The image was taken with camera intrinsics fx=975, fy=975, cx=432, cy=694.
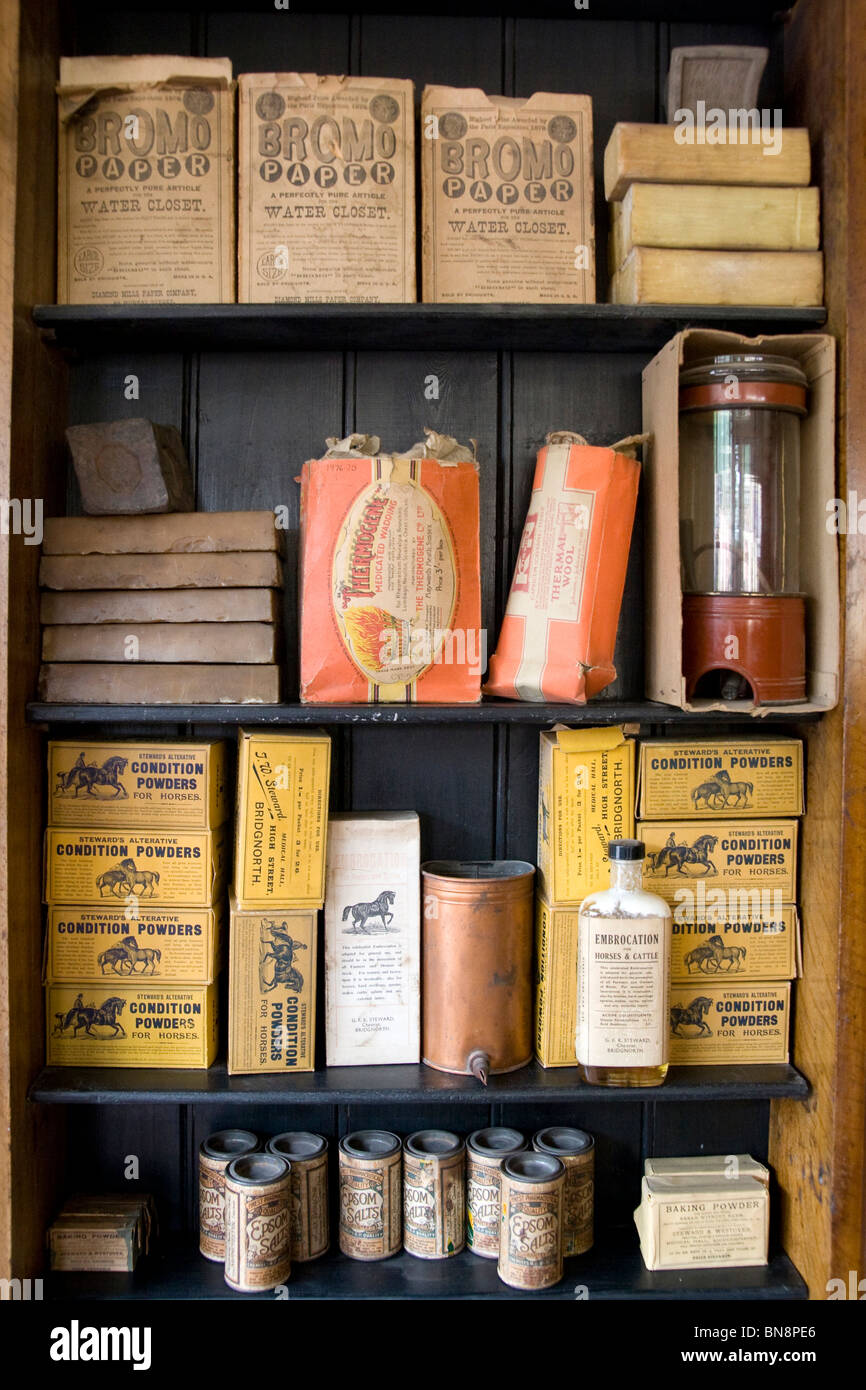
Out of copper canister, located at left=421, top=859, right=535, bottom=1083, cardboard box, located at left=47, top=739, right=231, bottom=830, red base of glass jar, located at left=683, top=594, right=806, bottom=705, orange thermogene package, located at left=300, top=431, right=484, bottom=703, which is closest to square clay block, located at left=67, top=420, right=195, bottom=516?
orange thermogene package, located at left=300, top=431, right=484, bottom=703

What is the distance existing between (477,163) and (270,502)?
61 centimetres

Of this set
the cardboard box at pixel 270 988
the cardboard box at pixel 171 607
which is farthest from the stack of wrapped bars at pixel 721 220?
the cardboard box at pixel 270 988

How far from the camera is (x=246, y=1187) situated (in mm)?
1375

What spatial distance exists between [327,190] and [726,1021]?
54.9 inches

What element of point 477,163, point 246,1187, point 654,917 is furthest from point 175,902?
point 477,163

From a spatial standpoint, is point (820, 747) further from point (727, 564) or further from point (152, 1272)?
point (152, 1272)

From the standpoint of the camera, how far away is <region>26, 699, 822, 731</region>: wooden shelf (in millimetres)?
1365

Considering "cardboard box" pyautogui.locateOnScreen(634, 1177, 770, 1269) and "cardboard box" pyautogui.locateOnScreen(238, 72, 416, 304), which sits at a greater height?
"cardboard box" pyautogui.locateOnScreen(238, 72, 416, 304)

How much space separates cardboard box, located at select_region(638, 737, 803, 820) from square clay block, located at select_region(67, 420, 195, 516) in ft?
2.68

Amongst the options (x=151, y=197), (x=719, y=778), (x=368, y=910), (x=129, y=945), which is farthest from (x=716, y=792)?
(x=151, y=197)

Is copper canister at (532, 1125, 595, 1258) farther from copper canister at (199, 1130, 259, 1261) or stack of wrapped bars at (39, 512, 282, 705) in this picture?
stack of wrapped bars at (39, 512, 282, 705)

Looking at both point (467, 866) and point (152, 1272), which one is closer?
point (152, 1272)

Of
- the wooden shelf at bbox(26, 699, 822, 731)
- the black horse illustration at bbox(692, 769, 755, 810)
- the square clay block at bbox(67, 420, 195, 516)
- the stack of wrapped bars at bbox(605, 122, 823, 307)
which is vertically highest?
the stack of wrapped bars at bbox(605, 122, 823, 307)
